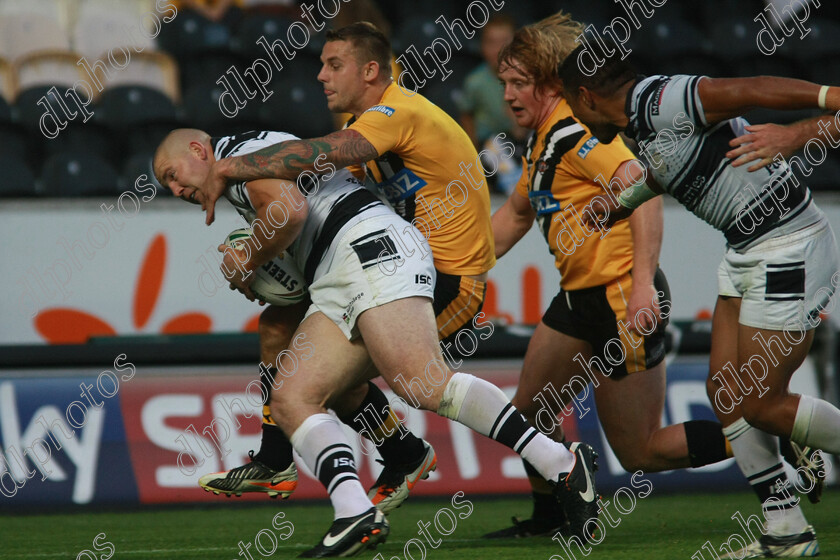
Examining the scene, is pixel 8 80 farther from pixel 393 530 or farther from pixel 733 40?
pixel 733 40

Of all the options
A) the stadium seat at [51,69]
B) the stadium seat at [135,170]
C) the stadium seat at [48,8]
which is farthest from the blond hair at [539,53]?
the stadium seat at [48,8]

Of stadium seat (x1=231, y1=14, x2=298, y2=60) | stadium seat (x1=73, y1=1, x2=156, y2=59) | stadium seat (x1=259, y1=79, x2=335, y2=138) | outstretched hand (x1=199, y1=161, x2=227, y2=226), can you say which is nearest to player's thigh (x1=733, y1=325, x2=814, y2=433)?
outstretched hand (x1=199, y1=161, x2=227, y2=226)

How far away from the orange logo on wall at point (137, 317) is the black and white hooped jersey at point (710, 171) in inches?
192

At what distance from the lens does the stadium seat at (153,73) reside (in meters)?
9.76

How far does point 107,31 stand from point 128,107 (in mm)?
1307

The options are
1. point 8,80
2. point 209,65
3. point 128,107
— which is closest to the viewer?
point 128,107

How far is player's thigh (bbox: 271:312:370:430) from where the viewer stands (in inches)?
159

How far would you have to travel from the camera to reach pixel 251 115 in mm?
9523

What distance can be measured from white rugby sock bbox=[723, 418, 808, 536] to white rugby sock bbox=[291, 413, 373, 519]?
1.50 m

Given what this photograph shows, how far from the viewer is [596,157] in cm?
457

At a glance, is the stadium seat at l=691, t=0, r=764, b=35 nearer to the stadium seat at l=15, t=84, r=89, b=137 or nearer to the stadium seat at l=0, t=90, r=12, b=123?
the stadium seat at l=15, t=84, r=89, b=137

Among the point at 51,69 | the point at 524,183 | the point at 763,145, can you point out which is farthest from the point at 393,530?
the point at 51,69

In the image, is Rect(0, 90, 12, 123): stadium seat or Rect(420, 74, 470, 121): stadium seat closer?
Rect(0, 90, 12, 123): stadium seat

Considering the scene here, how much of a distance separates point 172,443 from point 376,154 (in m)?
3.12
